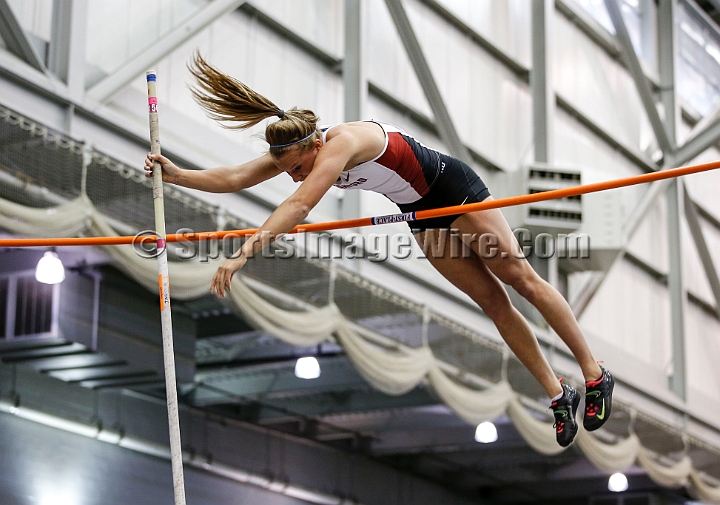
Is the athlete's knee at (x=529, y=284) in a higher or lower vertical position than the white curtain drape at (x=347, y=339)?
lower

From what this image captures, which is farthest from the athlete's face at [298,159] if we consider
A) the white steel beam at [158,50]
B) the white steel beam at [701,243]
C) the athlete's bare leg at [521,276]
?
the white steel beam at [701,243]

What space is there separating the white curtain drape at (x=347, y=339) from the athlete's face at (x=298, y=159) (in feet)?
7.13

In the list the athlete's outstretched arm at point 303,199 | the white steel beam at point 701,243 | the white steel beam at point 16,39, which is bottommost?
the athlete's outstretched arm at point 303,199

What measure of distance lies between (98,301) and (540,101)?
5645 mm

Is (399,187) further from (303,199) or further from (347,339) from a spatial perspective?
(347,339)

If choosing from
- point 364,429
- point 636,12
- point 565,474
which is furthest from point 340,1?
point 565,474

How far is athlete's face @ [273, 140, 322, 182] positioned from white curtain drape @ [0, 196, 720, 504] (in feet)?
7.13

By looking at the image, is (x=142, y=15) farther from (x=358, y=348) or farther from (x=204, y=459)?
(x=204, y=459)

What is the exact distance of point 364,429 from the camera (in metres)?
12.6

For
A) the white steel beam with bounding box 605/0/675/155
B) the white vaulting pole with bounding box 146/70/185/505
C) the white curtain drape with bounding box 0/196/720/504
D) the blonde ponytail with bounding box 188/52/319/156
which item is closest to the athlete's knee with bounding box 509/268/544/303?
the blonde ponytail with bounding box 188/52/319/156

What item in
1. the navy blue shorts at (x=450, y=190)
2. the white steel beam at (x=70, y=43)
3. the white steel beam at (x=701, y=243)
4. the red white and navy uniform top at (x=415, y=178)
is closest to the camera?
the red white and navy uniform top at (x=415, y=178)

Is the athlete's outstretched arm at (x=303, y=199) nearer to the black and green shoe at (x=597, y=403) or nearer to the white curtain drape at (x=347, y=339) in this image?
the black and green shoe at (x=597, y=403)

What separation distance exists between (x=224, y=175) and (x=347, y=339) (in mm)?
3721

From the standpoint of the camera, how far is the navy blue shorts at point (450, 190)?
14.0ft
